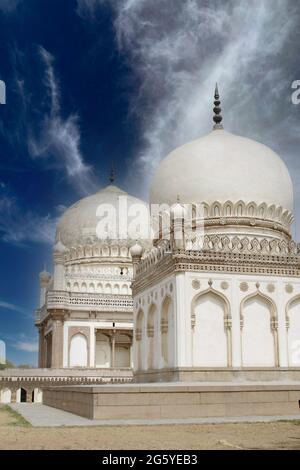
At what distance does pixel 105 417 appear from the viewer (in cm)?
1171

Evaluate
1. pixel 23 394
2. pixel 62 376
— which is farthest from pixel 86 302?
pixel 23 394

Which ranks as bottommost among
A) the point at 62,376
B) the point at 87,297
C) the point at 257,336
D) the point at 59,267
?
the point at 62,376

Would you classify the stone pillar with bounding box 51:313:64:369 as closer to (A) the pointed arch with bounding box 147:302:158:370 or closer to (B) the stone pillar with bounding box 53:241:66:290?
(B) the stone pillar with bounding box 53:241:66:290

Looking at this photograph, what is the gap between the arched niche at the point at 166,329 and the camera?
59.9ft

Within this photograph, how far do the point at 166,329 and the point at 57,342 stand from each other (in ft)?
54.1

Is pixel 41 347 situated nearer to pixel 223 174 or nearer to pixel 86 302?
pixel 86 302

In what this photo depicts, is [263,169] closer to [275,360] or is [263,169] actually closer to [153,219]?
[153,219]

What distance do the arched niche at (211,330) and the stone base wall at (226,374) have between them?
0.23 meters

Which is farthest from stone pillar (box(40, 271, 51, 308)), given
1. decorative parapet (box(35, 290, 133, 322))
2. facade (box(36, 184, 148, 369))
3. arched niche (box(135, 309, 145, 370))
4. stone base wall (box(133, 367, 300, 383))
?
stone base wall (box(133, 367, 300, 383))

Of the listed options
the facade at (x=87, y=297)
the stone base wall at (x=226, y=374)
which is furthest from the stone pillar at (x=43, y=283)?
the stone base wall at (x=226, y=374)

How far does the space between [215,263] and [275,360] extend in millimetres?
3352

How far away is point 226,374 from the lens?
685 inches

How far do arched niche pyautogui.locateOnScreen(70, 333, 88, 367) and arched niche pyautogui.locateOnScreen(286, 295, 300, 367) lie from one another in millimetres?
18374
